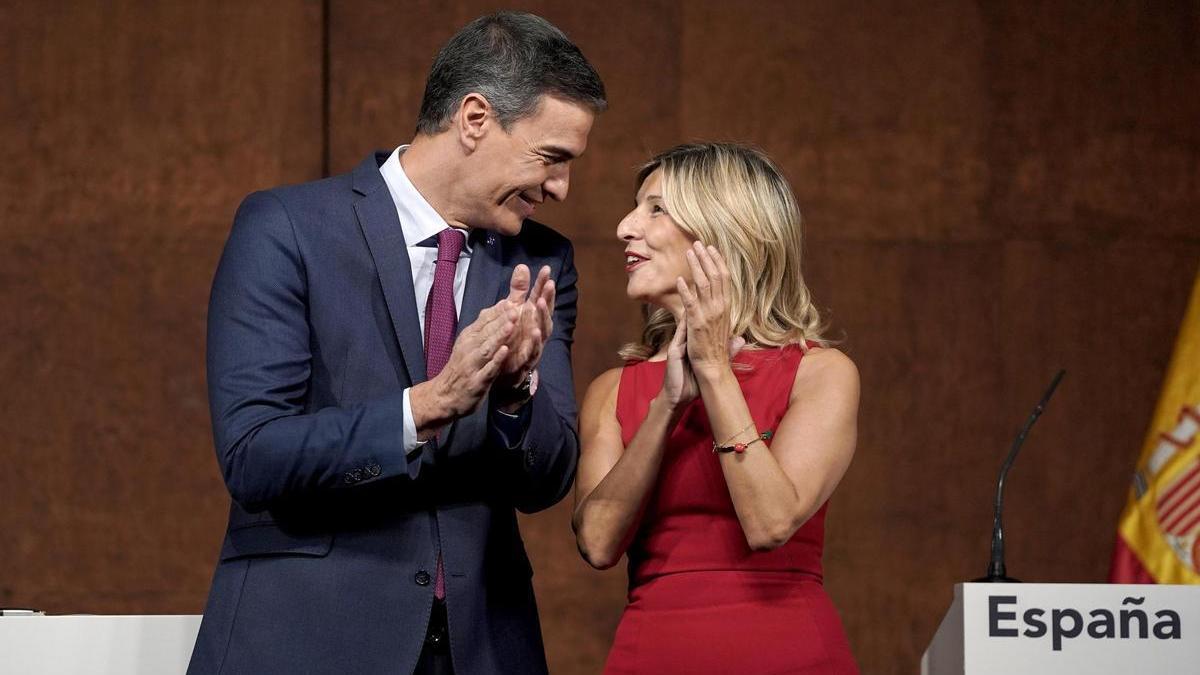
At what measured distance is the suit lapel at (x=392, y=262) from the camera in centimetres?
211

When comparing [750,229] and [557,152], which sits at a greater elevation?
[557,152]

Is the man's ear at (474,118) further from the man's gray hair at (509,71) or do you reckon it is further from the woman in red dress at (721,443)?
the woman in red dress at (721,443)

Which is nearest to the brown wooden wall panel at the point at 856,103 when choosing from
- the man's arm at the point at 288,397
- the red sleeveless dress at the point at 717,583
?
the red sleeveless dress at the point at 717,583

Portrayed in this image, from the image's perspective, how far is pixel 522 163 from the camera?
2359 mm

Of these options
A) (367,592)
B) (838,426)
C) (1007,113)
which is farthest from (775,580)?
(1007,113)

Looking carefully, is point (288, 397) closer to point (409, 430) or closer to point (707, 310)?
point (409, 430)

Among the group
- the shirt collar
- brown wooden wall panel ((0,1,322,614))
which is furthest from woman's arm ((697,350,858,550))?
brown wooden wall panel ((0,1,322,614))

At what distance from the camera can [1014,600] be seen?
7.49ft

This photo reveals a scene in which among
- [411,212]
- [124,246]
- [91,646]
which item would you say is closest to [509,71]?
[411,212]

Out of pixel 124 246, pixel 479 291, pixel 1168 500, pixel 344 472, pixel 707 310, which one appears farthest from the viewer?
pixel 124 246

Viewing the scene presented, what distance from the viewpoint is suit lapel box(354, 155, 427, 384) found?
2.11 metres

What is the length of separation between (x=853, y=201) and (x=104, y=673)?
265 cm

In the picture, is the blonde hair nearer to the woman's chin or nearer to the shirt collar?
the woman's chin

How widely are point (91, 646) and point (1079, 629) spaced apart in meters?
1.47
